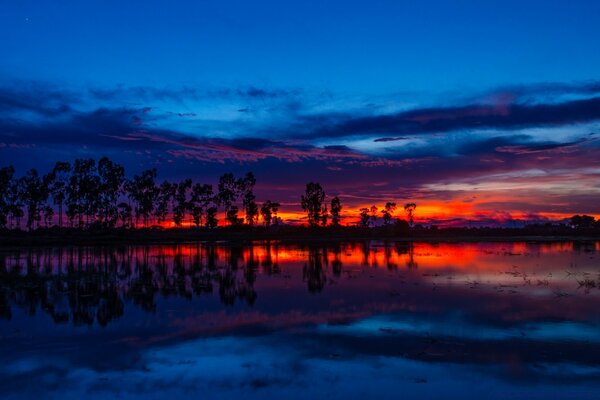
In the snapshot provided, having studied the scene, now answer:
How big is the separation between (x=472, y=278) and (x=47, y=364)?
24587mm

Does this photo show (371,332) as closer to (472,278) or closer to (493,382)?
(493,382)

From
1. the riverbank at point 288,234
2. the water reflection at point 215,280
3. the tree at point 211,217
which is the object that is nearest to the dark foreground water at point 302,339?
the water reflection at point 215,280

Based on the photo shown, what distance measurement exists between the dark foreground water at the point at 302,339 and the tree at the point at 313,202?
365ft

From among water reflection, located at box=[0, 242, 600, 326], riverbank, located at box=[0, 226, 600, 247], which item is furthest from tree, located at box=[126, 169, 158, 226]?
water reflection, located at box=[0, 242, 600, 326]

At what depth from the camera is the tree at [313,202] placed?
463 ft

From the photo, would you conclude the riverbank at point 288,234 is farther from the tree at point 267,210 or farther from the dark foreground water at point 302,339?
the dark foreground water at point 302,339

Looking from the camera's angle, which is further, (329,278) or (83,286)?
(329,278)

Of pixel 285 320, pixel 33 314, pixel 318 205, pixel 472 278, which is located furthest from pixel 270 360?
pixel 318 205

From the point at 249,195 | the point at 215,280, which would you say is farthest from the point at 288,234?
the point at 215,280

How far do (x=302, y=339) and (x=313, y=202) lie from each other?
125807 millimetres

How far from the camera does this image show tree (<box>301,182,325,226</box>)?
14125 cm

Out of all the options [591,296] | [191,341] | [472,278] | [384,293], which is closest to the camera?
[191,341]

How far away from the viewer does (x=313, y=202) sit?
141250 millimetres

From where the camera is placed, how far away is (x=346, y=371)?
1225cm
